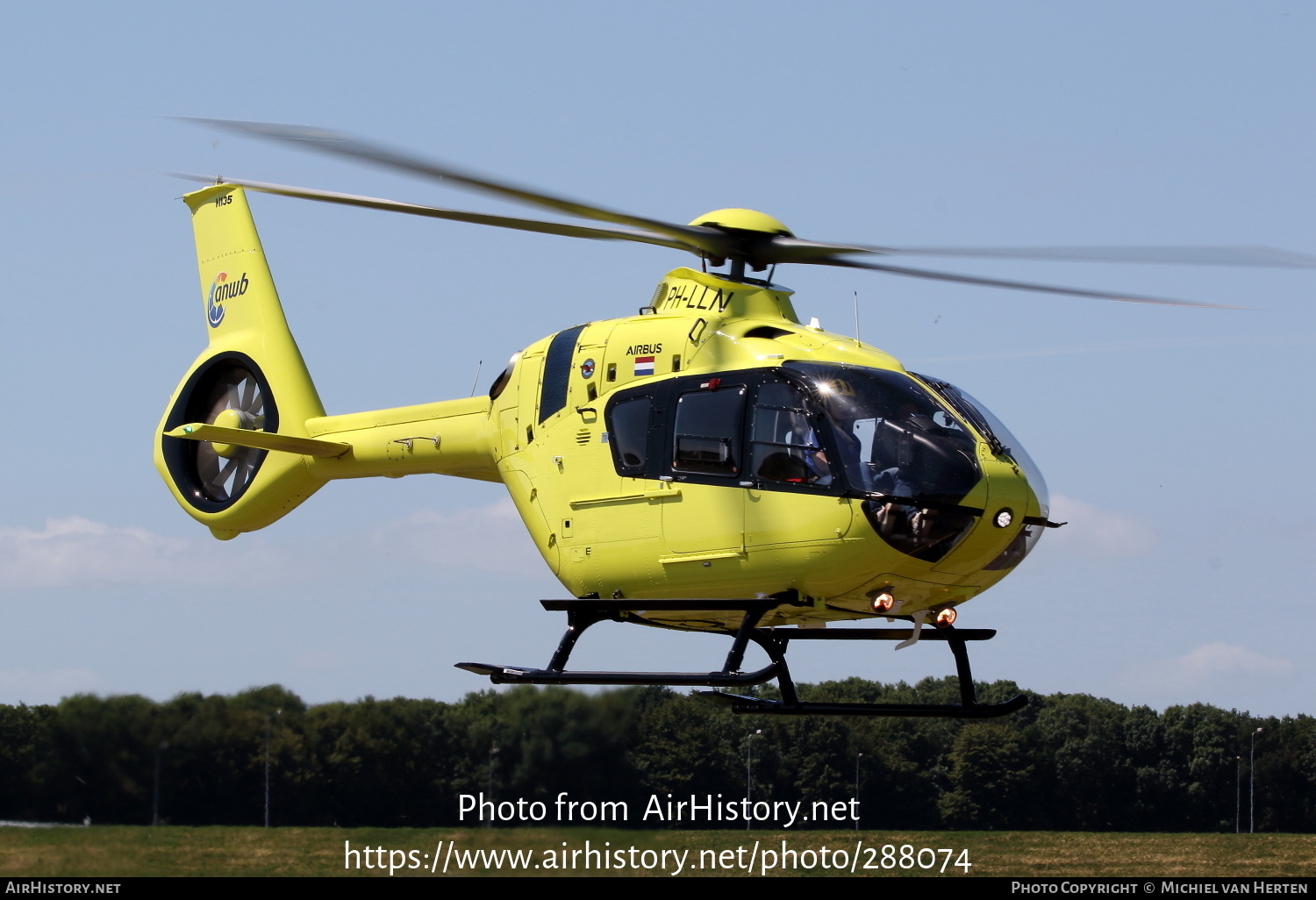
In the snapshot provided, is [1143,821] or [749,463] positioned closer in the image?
[749,463]

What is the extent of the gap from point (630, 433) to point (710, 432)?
0.93m

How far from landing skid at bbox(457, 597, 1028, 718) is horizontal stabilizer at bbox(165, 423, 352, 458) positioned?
3833 mm

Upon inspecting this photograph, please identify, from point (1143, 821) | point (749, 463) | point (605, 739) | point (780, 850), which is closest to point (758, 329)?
point (749, 463)

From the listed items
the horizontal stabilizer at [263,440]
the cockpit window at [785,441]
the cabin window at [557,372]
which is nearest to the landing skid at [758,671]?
the cockpit window at [785,441]

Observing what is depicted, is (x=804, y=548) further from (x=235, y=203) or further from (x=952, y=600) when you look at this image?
(x=235, y=203)

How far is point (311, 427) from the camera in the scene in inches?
684

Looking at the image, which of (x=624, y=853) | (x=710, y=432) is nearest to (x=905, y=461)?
(x=710, y=432)

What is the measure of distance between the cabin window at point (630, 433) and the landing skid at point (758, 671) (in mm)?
1222

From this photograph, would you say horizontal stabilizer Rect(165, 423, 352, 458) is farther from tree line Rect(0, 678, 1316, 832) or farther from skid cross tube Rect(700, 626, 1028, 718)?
skid cross tube Rect(700, 626, 1028, 718)

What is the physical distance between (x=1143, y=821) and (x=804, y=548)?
3156cm

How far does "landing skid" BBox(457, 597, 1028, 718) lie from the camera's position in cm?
1282

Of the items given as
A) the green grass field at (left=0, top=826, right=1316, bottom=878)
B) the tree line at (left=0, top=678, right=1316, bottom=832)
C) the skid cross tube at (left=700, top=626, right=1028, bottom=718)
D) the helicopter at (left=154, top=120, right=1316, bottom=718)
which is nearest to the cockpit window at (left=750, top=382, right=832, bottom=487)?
the helicopter at (left=154, top=120, right=1316, bottom=718)

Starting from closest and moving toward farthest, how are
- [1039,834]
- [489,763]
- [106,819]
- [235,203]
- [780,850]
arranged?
1. [106,819]
2. [489,763]
3. [235,203]
4. [780,850]
5. [1039,834]

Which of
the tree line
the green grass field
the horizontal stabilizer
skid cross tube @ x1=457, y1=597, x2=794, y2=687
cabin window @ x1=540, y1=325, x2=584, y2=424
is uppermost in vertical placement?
cabin window @ x1=540, y1=325, x2=584, y2=424
